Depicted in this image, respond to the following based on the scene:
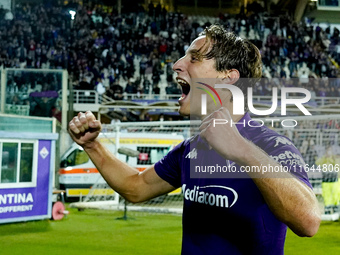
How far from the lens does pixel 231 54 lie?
2.23 m

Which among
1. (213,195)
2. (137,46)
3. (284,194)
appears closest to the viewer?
(284,194)

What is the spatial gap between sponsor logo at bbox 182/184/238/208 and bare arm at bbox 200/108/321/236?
16.3 inches

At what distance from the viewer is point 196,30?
29516 mm

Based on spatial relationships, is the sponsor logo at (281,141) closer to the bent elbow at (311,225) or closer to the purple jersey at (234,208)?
the purple jersey at (234,208)

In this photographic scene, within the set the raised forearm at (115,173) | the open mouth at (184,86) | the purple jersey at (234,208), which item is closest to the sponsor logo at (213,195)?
the purple jersey at (234,208)

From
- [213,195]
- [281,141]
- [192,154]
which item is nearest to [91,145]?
[192,154]

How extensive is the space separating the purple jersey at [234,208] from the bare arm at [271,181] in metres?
0.16

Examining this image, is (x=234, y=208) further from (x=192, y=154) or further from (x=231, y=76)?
(x=231, y=76)

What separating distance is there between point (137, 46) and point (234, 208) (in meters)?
25.6

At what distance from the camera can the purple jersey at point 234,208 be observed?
193cm

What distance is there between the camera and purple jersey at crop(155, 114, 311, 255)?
193 centimetres

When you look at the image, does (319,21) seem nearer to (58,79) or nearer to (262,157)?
(58,79)

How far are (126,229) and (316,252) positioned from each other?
3.83m

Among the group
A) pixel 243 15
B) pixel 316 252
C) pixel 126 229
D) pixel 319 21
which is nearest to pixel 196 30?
pixel 243 15
